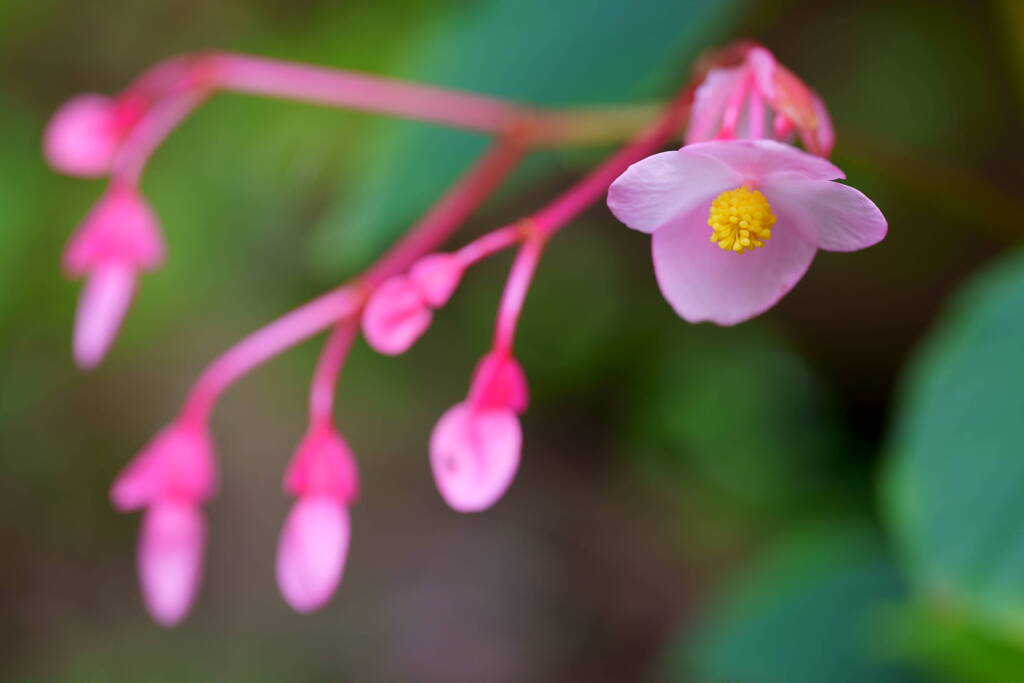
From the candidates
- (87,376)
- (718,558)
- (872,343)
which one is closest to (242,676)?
(87,376)

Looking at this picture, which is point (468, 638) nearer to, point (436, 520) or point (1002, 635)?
point (436, 520)

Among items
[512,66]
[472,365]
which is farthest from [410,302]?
[472,365]

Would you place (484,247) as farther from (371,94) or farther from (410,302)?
(371,94)

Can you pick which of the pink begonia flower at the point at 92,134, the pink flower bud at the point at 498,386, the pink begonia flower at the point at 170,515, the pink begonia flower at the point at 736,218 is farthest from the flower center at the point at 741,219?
the pink begonia flower at the point at 92,134

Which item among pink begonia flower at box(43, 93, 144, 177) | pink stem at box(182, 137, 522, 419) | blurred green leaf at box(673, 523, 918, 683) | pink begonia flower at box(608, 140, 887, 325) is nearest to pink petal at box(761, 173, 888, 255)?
pink begonia flower at box(608, 140, 887, 325)

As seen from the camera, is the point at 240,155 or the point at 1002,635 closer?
the point at 1002,635
